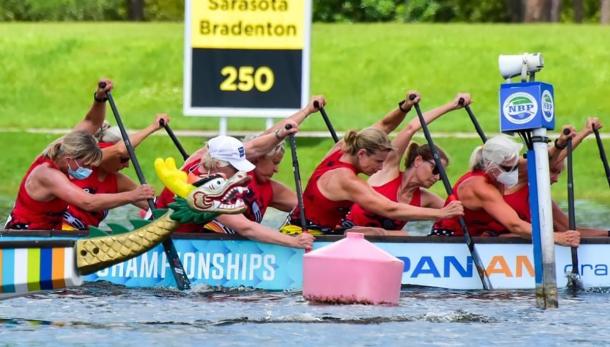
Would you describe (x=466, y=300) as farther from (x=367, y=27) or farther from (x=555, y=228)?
(x=367, y=27)

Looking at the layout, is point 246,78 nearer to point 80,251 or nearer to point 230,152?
point 230,152

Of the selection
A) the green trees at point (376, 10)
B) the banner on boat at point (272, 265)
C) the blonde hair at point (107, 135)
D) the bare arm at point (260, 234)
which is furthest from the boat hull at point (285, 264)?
the green trees at point (376, 10)

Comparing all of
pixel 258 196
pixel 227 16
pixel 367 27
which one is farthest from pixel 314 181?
pixel 367 27

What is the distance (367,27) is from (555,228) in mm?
20553

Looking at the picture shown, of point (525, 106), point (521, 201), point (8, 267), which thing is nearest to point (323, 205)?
point (521, 201)

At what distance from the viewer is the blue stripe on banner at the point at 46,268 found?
11.7 m

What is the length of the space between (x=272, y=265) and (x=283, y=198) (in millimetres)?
888

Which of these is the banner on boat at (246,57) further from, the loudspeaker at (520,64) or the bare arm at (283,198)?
the loudspeaker at (520,64)

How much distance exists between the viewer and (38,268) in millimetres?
11711

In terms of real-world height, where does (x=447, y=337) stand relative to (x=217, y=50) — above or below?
below

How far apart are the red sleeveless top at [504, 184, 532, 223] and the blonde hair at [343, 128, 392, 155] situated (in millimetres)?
1271

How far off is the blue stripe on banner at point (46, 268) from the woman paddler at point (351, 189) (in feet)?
10.2

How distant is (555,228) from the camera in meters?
15.2

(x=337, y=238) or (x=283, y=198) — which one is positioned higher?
(x=283, y=198)
